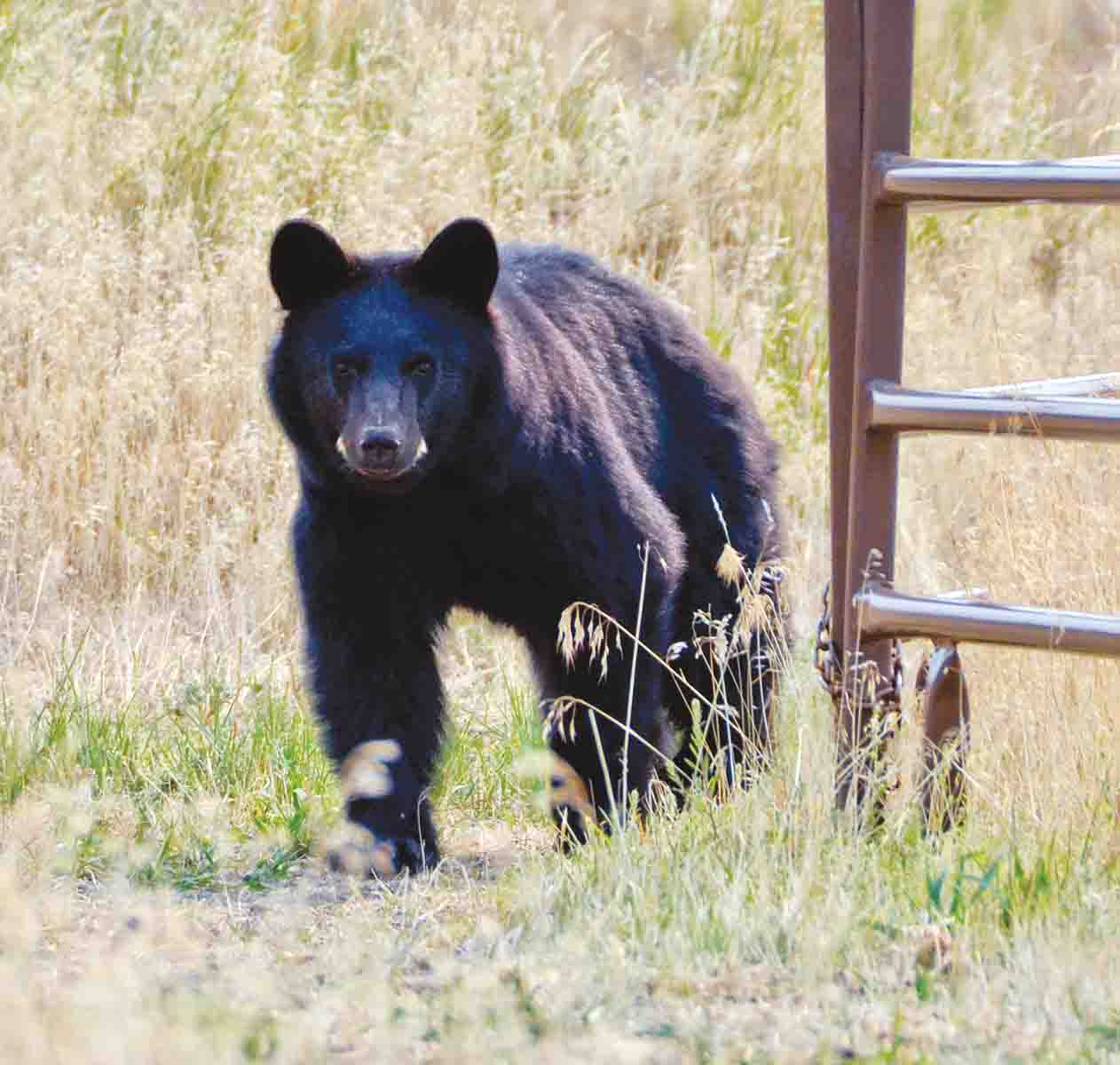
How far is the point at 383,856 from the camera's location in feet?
14.1

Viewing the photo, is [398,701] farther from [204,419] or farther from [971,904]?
[204,419]

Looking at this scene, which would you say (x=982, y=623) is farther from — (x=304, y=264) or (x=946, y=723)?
(x=304, y=264)

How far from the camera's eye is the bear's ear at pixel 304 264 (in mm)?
4707

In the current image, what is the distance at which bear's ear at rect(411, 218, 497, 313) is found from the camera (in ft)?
15.5

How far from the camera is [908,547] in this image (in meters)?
6.65

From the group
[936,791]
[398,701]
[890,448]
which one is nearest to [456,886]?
[398,701]

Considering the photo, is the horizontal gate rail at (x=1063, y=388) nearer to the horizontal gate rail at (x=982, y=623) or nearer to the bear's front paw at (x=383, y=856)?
the horizontal gate rail at (x=982, y=623)

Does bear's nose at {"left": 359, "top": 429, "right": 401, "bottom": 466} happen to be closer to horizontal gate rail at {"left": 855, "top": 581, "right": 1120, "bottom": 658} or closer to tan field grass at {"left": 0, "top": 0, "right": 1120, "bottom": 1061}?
tan field grass at {"left": 0, "top": 0, "right": 1120, "bottom": 1061}

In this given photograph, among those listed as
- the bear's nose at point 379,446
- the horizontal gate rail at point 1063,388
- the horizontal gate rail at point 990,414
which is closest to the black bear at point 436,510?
the bear's nose at point 379,446

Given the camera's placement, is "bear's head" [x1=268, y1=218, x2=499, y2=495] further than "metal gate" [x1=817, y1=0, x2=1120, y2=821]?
Yes

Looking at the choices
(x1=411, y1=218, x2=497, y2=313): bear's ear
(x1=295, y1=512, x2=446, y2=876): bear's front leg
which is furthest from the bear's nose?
(x1=411, y1=218, x2=497, y2=313): bear's ear

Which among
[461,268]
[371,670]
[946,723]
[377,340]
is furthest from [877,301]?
[371,670]

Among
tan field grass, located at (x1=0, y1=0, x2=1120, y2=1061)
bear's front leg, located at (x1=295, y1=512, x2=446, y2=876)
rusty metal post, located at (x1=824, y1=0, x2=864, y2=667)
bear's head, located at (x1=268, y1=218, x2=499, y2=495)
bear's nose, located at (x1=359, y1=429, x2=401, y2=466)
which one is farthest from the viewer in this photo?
bear's front leg, located at (x1=295, y1=512, x2=446, y2=876)

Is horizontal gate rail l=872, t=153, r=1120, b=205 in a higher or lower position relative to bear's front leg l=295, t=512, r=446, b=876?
higher
